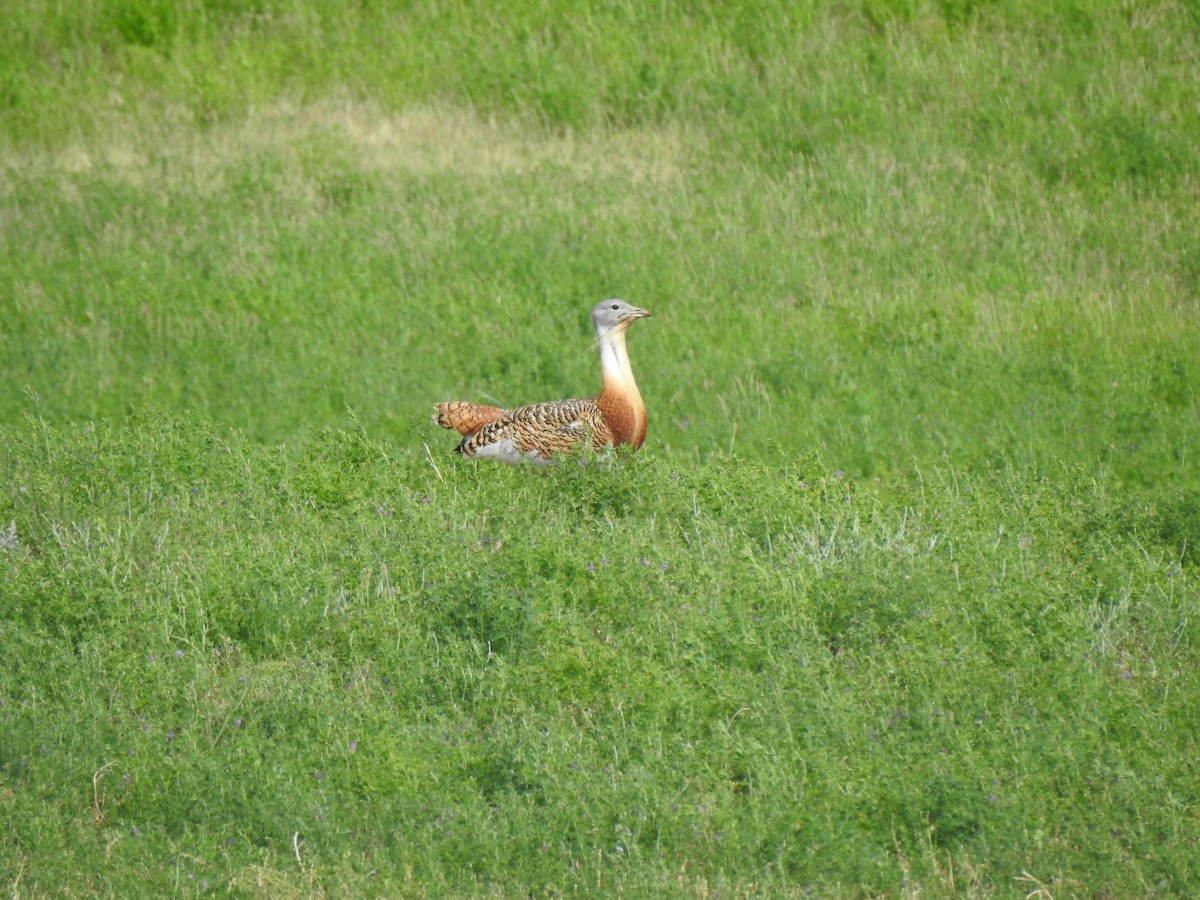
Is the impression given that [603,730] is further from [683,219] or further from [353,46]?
[353,46]

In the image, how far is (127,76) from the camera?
1695 centimetres

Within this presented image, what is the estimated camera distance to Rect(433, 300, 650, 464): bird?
8992 millimetres

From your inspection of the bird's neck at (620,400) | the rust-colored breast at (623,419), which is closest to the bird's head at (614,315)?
the bird's neck at (620,400)

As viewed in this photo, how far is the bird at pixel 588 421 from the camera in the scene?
899 centimetres

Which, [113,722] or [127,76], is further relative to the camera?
[127,76]

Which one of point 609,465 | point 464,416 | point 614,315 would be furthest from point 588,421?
point 464,416

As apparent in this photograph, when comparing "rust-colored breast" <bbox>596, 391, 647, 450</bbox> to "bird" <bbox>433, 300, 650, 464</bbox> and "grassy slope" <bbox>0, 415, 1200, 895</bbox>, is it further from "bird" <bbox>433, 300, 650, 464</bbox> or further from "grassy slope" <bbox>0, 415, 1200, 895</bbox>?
"grassy slope" <bbox>0, 415, 1200, 895</bbox>

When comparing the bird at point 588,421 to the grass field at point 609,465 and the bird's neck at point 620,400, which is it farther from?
the grass field at point 609,465

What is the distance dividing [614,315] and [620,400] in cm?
57

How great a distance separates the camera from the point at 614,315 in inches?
367

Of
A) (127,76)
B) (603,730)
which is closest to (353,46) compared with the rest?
(127,76)

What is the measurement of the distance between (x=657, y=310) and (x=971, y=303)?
89.8 inches

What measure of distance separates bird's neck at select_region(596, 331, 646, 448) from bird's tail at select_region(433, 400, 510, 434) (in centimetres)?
87

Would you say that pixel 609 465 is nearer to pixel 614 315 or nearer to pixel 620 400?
pixel 620 400
